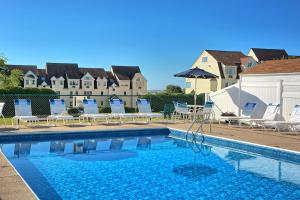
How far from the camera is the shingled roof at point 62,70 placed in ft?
210

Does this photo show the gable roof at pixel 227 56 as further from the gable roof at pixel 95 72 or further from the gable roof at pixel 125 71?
the gable roof at pixel 95 72

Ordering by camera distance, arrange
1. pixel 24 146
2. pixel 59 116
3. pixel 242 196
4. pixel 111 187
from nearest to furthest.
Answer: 1. pixel 242 196
2. pixel 111 187
3. pixel 24 146
4. pixel 59 116

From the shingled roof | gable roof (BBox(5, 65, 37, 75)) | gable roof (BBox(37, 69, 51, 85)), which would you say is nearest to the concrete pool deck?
gable roof (BBox(5, 65, 37, 75))

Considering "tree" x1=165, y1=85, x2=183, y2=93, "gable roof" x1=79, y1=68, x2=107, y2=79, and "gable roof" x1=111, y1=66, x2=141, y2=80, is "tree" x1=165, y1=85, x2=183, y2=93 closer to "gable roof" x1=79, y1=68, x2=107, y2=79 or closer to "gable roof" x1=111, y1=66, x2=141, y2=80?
"gable roof" x1=111, y1=66, x2=141, y2=80

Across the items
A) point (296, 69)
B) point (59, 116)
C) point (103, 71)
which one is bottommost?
point (59, 116)

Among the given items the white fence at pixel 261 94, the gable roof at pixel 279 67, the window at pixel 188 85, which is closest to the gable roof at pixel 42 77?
the window at pixel 188 85

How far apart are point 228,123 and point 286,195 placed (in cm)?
891

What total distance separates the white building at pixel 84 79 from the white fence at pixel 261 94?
4657 cm

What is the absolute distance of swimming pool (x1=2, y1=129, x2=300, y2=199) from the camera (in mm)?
6320

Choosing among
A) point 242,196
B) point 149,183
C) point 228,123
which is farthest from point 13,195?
point 228,123

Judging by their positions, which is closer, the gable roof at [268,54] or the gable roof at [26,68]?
the gable roof at [268,54]

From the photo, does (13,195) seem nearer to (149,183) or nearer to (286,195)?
Result: (149,183)

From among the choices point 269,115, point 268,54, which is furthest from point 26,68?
point 269,115

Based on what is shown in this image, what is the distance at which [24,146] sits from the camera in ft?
34.6
